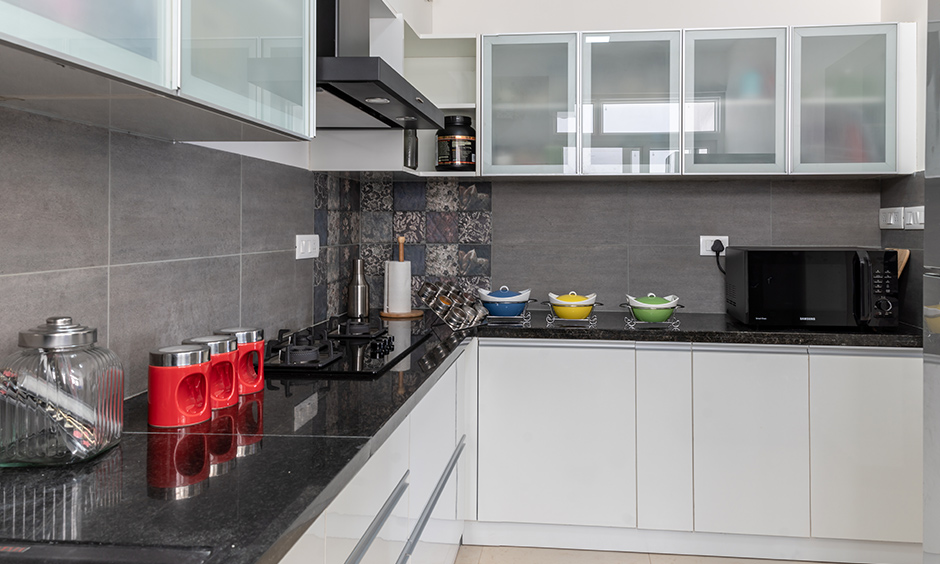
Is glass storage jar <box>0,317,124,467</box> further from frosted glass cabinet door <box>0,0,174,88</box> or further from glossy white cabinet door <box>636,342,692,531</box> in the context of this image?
glossy white cabinet door <box>636,342,692,531</box>


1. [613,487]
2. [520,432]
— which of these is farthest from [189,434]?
[613,487]

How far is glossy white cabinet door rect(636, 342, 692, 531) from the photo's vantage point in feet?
8.79

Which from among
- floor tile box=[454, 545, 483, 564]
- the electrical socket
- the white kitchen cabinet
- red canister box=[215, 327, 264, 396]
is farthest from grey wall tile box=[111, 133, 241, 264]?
the white kitchen cabinet

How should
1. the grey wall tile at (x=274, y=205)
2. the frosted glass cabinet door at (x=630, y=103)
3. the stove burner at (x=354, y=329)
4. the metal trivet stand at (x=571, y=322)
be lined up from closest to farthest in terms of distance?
the grey wall tile at (x=274, y=205), the stove burner at (x=354, y=329), the metal trivet stand at (x=571, y=322), the frosted glass cabinet door at (x=630, y=103)

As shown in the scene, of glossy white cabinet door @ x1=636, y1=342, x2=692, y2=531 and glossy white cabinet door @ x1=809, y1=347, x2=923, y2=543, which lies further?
glossy white cabinet door @ x1=636, y1=342, x2=692, y2=531

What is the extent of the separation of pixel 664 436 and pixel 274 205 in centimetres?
162

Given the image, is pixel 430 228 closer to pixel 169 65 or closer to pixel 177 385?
pixel 177 385

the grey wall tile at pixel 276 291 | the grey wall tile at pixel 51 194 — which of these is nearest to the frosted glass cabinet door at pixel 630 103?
the grey wall tile at pixel 276 291

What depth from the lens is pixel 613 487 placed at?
2.74 metres

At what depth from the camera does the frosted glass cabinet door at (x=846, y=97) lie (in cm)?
281

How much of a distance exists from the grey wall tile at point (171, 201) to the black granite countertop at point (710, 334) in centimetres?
110

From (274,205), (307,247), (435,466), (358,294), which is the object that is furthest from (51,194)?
(358,294)

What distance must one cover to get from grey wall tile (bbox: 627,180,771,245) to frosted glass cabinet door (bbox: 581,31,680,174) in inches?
13.5

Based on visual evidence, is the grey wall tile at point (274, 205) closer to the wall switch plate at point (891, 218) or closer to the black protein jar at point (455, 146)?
the black protein jar at point (455, 146)
